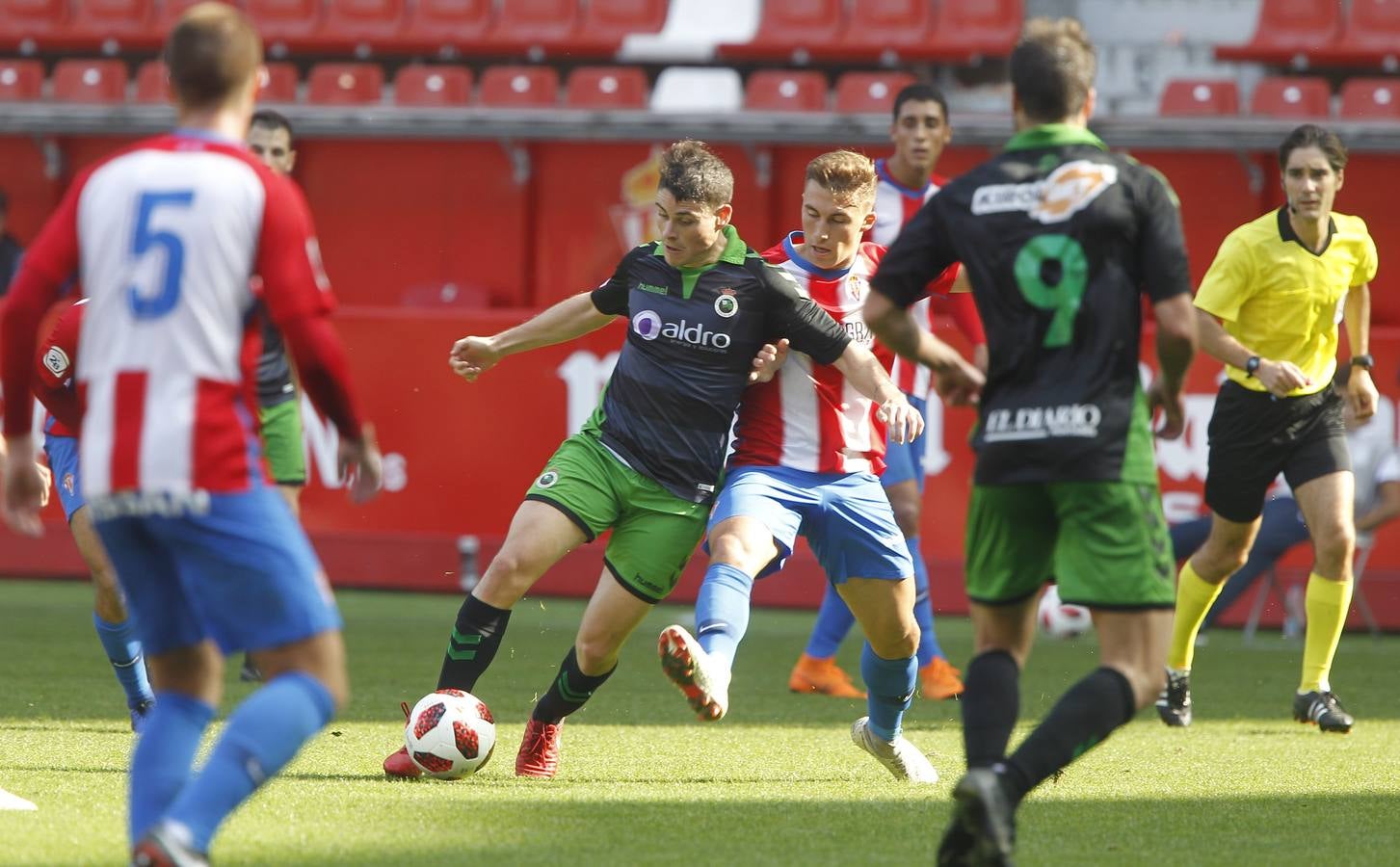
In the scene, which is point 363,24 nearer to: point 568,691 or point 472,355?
point 472,355

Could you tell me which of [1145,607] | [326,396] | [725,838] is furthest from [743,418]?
[326,396]

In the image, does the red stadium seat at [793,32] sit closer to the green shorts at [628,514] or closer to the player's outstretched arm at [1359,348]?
the player's outstretched arm at [1359,348]

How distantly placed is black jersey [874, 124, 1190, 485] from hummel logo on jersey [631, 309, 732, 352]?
5.41 ft

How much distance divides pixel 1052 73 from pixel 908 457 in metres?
4.17

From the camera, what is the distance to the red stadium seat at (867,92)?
597 inches

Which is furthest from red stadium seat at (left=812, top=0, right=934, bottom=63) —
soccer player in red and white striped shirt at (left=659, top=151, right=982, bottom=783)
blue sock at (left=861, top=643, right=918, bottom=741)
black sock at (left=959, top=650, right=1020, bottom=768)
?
black sock at (left=959, top=650, right=1020, bottom=768)

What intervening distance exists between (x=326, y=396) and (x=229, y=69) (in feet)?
2.28

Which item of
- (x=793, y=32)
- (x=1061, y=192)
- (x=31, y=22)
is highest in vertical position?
(x=1061, y=192)

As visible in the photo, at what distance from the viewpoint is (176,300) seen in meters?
3.65

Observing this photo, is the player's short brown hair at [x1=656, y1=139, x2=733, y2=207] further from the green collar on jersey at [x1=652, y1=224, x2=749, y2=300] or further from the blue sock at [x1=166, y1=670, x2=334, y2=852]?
the blue sock at [x1=166, y1=670, x2=334, y2=852]

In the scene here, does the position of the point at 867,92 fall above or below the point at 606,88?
above

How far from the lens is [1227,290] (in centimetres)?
725

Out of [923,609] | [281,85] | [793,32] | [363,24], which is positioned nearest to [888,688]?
[923,609]

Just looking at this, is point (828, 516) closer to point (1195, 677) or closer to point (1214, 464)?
point (1214, 464)
